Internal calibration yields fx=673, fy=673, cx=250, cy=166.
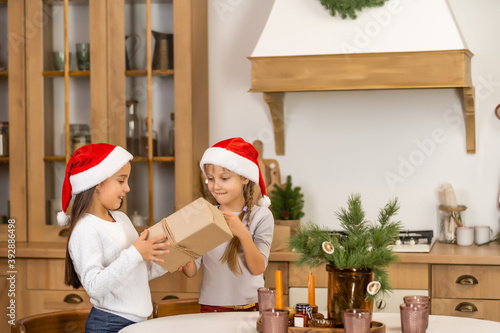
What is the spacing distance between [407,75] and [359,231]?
1225mm

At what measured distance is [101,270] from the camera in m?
1.78

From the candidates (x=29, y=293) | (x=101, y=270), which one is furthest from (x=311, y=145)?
(x=101, y=270)

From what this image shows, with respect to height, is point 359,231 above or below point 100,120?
below

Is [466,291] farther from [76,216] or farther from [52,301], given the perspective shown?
[52,301]

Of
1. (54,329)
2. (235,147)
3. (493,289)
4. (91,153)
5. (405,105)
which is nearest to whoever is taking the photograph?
(54,329)

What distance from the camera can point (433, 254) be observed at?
2727mm

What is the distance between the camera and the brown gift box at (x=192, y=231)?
1680 millimetres

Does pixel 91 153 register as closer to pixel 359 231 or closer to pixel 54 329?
pixel 54 329

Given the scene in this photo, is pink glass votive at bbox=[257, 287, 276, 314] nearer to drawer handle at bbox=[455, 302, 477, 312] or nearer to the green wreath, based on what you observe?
drawer handle at bbox=[455, 302, 477, 312]

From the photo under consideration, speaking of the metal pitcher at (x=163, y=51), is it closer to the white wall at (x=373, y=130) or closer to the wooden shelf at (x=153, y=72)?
the wooden shelf at (x=153, y=72)

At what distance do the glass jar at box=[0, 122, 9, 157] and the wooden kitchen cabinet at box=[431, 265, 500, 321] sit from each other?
2010 millimetres

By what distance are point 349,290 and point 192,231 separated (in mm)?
410

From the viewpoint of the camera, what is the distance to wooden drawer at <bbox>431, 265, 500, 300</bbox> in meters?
2.68

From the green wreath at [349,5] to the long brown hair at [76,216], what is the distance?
138cm
